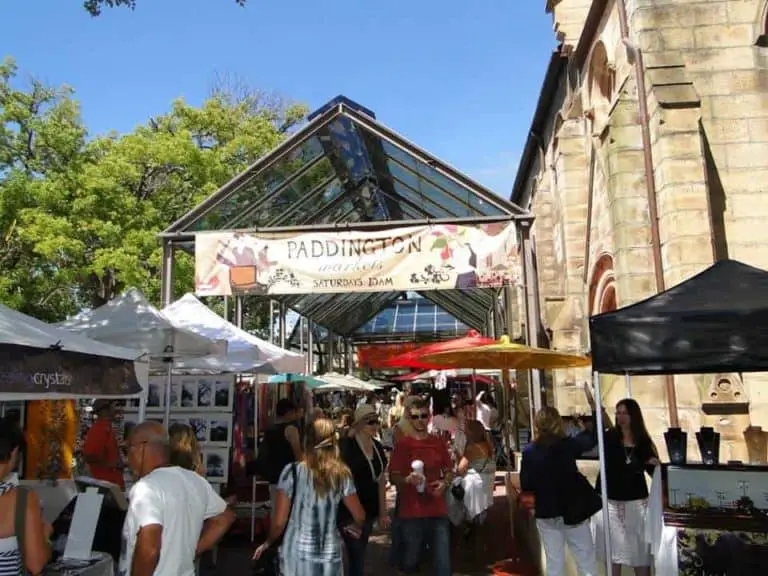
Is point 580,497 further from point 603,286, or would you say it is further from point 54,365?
point 603,286

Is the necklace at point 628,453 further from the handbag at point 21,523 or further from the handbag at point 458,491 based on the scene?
the handbag at point 21,523

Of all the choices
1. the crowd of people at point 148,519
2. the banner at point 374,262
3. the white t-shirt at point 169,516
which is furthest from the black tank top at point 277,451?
the banner at point 374,262

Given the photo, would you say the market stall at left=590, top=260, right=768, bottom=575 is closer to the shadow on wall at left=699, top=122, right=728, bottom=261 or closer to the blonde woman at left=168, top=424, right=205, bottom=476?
the blonde woman at left=168, top=424, right=205, bottom=476

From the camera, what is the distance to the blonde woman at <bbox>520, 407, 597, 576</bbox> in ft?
17.7

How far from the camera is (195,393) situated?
30.1 ft

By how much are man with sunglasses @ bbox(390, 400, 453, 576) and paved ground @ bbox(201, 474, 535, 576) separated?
58.6 inches

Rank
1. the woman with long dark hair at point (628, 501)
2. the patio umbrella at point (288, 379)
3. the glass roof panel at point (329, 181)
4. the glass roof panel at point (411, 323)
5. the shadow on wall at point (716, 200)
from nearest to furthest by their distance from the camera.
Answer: the woman with long dark hair at point (628, 501) < the shadow on wall at point (716, 200) < the glass roof panel at point (329, 181) < the patio umbrella at point (288, 379) < the glass roof panel at point (411, 323)

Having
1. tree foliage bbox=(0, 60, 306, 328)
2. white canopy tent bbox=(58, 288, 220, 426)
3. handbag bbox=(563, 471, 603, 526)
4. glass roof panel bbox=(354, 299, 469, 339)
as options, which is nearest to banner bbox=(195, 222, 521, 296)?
white canopy tent bbox=(58, 288, 220, 426)

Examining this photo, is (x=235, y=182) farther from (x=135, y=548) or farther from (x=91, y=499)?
(x=135, y=548)

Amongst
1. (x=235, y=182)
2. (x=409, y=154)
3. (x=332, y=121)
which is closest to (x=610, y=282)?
(x=409, y=154)

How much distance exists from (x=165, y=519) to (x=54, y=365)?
1.36 m

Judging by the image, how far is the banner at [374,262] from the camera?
11.2 meters

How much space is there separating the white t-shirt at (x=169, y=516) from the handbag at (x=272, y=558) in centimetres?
78

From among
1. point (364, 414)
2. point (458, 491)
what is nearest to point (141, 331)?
point (364, 414)
